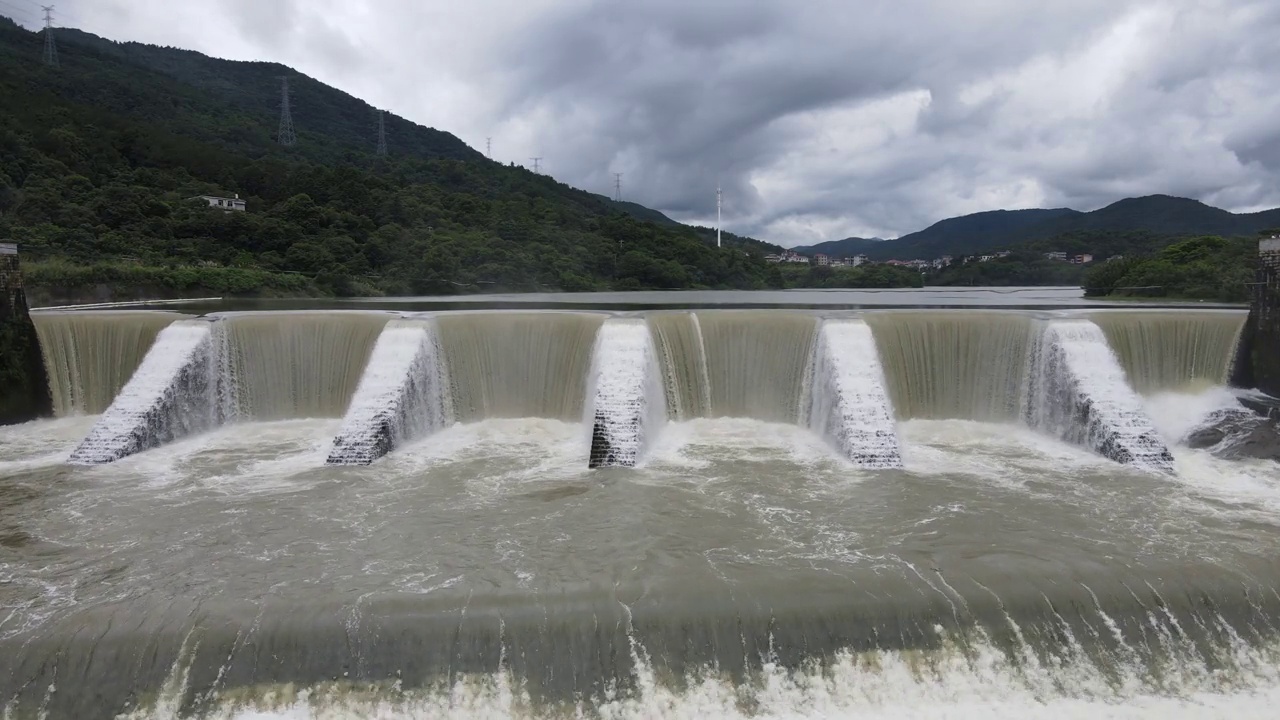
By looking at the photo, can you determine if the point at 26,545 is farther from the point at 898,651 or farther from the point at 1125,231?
the point at 1125,231

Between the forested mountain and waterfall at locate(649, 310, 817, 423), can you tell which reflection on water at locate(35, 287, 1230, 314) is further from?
waterfall at locate(649, 310, 817, 423)

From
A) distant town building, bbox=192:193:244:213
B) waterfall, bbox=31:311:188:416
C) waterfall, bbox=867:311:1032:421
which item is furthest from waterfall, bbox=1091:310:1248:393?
distant town building, bbox=192:193:244:213

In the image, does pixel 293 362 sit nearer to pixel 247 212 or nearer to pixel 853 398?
pixel 853 398

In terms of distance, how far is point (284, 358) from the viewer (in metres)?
13.0

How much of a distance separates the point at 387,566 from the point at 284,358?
8.06 metres

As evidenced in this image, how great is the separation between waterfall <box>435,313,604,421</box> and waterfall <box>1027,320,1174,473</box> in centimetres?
774

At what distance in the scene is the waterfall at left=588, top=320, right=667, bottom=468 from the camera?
10.2 m

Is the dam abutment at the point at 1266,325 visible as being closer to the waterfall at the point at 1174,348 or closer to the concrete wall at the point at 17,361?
the waterfall at the point at 1174,348

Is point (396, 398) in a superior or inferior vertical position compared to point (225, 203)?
inferior

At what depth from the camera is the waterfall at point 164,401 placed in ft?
34.7

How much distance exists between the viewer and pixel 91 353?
520 inches

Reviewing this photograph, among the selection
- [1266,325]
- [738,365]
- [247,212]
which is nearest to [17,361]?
[738,365]

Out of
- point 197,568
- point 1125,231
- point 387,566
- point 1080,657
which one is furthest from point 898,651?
point 1125,231

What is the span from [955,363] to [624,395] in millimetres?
6095
